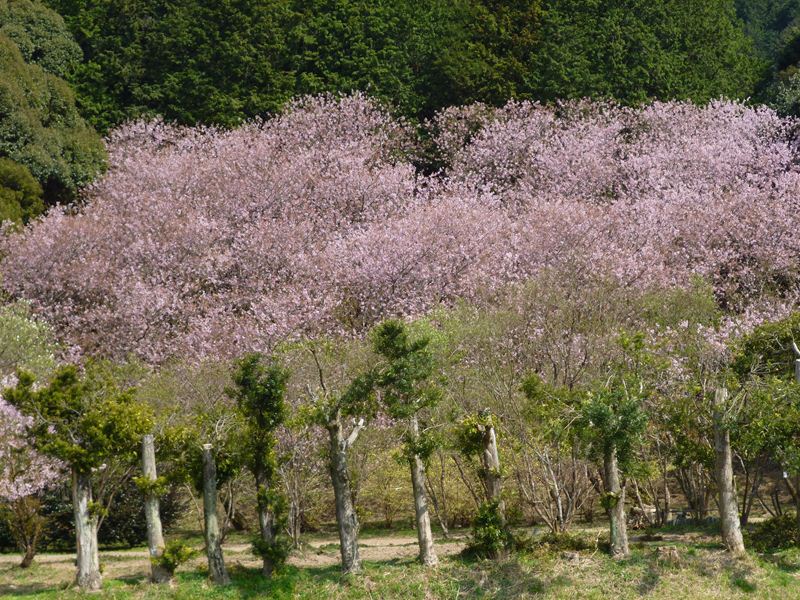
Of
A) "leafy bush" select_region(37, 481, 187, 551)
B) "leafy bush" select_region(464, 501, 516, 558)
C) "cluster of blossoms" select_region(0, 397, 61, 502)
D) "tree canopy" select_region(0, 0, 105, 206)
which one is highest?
"tree canopy" select_region(0, 0, 105, 206)

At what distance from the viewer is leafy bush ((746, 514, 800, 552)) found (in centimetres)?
1662

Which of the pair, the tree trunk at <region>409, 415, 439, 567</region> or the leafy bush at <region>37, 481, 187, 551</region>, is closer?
the tree trunk at <region>409, 415, 439, 567</region>

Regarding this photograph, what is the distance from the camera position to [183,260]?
28547 millimetres

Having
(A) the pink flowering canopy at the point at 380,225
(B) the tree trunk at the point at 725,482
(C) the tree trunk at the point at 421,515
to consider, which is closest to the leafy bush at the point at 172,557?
(C) the tree trunk at the point at 421,515

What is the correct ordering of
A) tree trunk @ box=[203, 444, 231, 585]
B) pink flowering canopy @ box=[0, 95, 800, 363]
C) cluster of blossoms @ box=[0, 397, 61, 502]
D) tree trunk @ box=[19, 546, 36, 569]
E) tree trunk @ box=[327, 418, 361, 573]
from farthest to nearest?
pink flowering canopy @ box=[0, 95, 800, 363]
tree trunk @ box=[19, 546, 36, 569]
cluster of blossoms @ box=[0, 397, 61, 502]
tree trunk @ box=[327, 418, 361, 573]
tree trunk @ box=[203, 444, 231, 585]

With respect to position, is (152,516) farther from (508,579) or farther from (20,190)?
(20,190)

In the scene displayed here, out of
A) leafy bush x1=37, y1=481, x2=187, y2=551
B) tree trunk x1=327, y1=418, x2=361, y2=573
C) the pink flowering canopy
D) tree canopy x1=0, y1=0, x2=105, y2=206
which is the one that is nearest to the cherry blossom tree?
leafy bush x1=37, y1=481, x2=187, y2=551

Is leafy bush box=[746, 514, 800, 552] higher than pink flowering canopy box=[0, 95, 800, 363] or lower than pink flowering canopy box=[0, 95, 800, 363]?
lower

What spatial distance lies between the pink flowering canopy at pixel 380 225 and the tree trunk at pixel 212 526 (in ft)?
23.1

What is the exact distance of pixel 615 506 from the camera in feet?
53.7

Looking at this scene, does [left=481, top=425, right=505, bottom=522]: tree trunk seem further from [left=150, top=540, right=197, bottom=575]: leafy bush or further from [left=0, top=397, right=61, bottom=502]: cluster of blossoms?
[left=0, top=397, right=61, bottom=502]: cluster of blossoms

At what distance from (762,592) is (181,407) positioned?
9.96 meters

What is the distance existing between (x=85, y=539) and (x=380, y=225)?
15.5 m

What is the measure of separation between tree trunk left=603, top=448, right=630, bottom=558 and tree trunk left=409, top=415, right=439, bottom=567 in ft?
9.05
